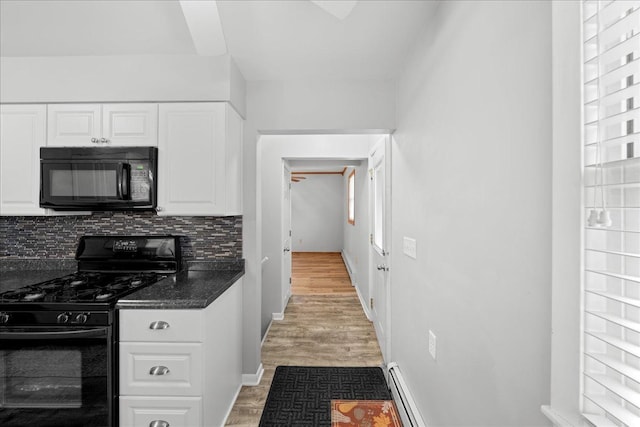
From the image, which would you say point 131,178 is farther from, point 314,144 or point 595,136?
point 595,136

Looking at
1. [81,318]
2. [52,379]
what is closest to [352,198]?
[81,318]

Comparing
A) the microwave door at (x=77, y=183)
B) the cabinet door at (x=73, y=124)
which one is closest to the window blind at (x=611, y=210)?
the microwave door at (x=77, y=183)

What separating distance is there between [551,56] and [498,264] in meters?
0.62

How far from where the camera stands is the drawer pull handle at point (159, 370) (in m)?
1.67

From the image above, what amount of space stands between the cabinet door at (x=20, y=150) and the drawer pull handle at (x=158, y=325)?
1.38 m

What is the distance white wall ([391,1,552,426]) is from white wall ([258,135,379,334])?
6.32 ft

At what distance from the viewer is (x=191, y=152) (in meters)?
2.20

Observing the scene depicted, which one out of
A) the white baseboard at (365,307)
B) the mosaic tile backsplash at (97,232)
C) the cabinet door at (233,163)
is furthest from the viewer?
the white baseboard at (365,307)

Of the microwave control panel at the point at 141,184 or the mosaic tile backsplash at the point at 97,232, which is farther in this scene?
the mosaic tile backsplash at the point at 97,232

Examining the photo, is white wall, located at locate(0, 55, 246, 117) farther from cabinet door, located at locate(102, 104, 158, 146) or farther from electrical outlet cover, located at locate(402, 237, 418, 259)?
electrical outlet cover, located at locate(402, 237, 418, 259)

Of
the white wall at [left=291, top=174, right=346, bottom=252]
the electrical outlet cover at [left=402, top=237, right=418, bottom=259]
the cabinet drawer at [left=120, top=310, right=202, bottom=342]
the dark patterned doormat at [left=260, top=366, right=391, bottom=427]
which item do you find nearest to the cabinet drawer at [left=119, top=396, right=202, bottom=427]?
the cabinet drawer at [left=120, top=310, right=202, bottom=342]

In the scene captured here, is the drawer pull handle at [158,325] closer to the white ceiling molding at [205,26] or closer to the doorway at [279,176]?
the white ceiling molding at [205,26]

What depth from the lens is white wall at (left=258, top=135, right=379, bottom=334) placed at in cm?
379

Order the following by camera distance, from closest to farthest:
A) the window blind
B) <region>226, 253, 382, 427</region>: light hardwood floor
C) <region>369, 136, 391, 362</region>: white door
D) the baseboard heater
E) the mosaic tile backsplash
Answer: the window blind, the baseboard heater, <region>226, 253, 382, 427</region>: light hardwood floor, the mosaic tile backsplash, <region>369, 136, 391, 362</region>: white door
